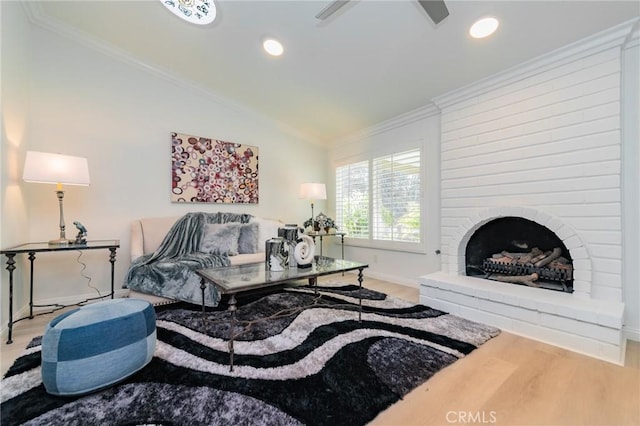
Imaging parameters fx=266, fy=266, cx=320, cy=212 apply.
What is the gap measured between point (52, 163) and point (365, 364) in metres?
3.07

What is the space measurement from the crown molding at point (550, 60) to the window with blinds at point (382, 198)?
2.83 feet

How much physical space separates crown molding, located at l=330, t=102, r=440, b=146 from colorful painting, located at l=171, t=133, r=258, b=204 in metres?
1.63

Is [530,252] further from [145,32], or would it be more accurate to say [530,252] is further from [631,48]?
[145,32]

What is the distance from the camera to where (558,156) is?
7.55ft

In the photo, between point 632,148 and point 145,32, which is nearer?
point 632,148

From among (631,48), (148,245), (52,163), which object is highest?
(631,48)

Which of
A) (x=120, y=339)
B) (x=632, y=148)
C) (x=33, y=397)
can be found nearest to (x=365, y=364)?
(x=120, y=339)

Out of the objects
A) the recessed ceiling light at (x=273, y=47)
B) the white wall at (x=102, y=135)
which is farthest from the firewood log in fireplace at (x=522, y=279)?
the white wall at (x=102, y=135)

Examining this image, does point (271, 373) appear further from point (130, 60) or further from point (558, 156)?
point (130, 60)

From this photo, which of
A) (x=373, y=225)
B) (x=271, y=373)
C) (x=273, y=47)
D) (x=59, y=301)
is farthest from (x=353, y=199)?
(x=59, y=301)

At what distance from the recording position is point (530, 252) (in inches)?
→ 106

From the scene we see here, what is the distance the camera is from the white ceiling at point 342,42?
210 cm

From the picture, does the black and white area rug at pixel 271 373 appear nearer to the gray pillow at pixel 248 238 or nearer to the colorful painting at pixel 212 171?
the gray pillow at pixel 248 238

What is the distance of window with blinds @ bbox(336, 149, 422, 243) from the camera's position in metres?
3.57
